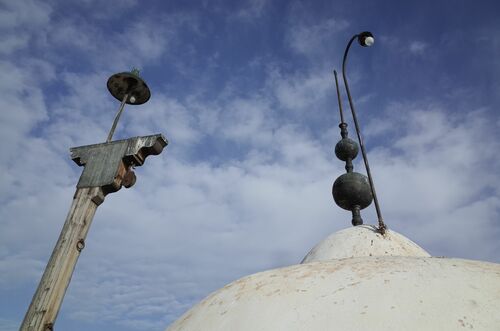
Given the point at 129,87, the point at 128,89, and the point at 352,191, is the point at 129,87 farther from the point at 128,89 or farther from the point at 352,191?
the point at 352,191

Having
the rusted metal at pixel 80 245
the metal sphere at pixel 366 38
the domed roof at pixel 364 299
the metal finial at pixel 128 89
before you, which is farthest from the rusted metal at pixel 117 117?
the metal sphere at pixel 366 38

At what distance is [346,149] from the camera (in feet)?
21.4

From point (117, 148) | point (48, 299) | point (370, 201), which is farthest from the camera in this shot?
point (370, 201)

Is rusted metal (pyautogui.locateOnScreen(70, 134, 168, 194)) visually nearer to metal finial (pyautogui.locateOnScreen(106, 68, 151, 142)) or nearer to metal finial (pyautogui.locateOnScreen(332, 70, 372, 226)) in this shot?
metal finial (pyautogui.locateOnScreen(106, 68, 151, 142))

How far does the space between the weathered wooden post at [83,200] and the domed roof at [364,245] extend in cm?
240

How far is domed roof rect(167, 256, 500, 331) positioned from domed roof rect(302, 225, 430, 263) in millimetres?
1691

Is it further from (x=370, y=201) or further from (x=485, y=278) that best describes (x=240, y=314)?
(x=370, y=201)

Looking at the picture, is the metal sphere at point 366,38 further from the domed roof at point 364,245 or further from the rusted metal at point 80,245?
the rusted metal at point 80,245

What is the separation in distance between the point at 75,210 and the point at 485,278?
3854 millimetres

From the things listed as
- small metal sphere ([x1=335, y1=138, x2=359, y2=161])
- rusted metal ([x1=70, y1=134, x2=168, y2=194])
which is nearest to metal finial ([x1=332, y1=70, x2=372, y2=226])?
small metal sphere ([x1=335, y1=138, x2=359, y2=161])

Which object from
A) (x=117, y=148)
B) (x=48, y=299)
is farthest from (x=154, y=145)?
(x=48, y=299)

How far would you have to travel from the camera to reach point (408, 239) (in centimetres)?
494

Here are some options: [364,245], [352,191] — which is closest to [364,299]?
[364,245]

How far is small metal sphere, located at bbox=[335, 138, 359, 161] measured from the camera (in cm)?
651
